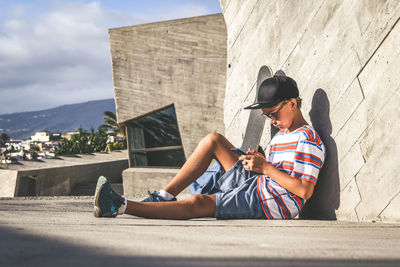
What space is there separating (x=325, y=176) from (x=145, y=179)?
34.0 feet

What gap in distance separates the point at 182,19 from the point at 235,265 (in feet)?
35.6

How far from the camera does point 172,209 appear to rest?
2.95 m

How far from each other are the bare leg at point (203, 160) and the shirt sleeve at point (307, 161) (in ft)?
2.59

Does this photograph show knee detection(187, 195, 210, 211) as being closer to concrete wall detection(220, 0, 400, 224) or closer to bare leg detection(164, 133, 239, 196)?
bare leg detection(164, 133, 239, 196)

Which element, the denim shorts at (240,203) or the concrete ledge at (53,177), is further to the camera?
the concrete ledge at (53,177)

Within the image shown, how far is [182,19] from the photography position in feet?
37.2

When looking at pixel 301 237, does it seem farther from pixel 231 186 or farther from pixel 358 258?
pixel 231 186

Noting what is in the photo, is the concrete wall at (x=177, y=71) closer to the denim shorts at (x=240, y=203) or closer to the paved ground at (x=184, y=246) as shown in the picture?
the denim shorts at (x=240, y=203)

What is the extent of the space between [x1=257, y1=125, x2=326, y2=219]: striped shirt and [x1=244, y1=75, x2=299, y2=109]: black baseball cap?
0.33m

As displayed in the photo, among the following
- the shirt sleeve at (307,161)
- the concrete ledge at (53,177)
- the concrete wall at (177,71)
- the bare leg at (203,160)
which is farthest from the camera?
the concrete ledge at (53,177)

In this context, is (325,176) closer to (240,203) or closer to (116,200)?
(240,203)

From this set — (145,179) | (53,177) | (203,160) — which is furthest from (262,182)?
(53,177)

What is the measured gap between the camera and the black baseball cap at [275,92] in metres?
3.29

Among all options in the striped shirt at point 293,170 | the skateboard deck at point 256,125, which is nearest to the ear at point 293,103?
the striped shirt at point 293,170
